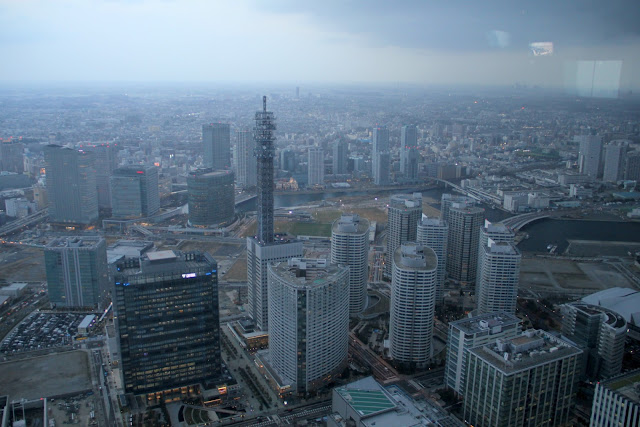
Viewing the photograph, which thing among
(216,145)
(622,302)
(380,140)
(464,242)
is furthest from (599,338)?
(380,140)

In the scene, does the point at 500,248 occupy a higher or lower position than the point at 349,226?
lower

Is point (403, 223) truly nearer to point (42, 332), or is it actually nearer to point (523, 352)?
point (523, 352)

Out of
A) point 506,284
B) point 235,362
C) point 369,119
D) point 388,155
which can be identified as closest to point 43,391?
point 235,362

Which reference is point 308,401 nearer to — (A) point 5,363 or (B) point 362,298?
(B) point 362,298

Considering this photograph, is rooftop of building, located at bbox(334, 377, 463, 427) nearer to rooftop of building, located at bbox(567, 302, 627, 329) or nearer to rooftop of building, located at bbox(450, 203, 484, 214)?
rooftop of building, located at bbox(567, 302, 627, 329)

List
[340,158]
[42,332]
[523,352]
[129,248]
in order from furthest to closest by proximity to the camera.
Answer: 1. [340,158]
2. [129,248]
3. [42,332]
4. [523,352]

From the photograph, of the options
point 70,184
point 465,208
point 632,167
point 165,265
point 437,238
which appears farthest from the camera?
point 632,167
